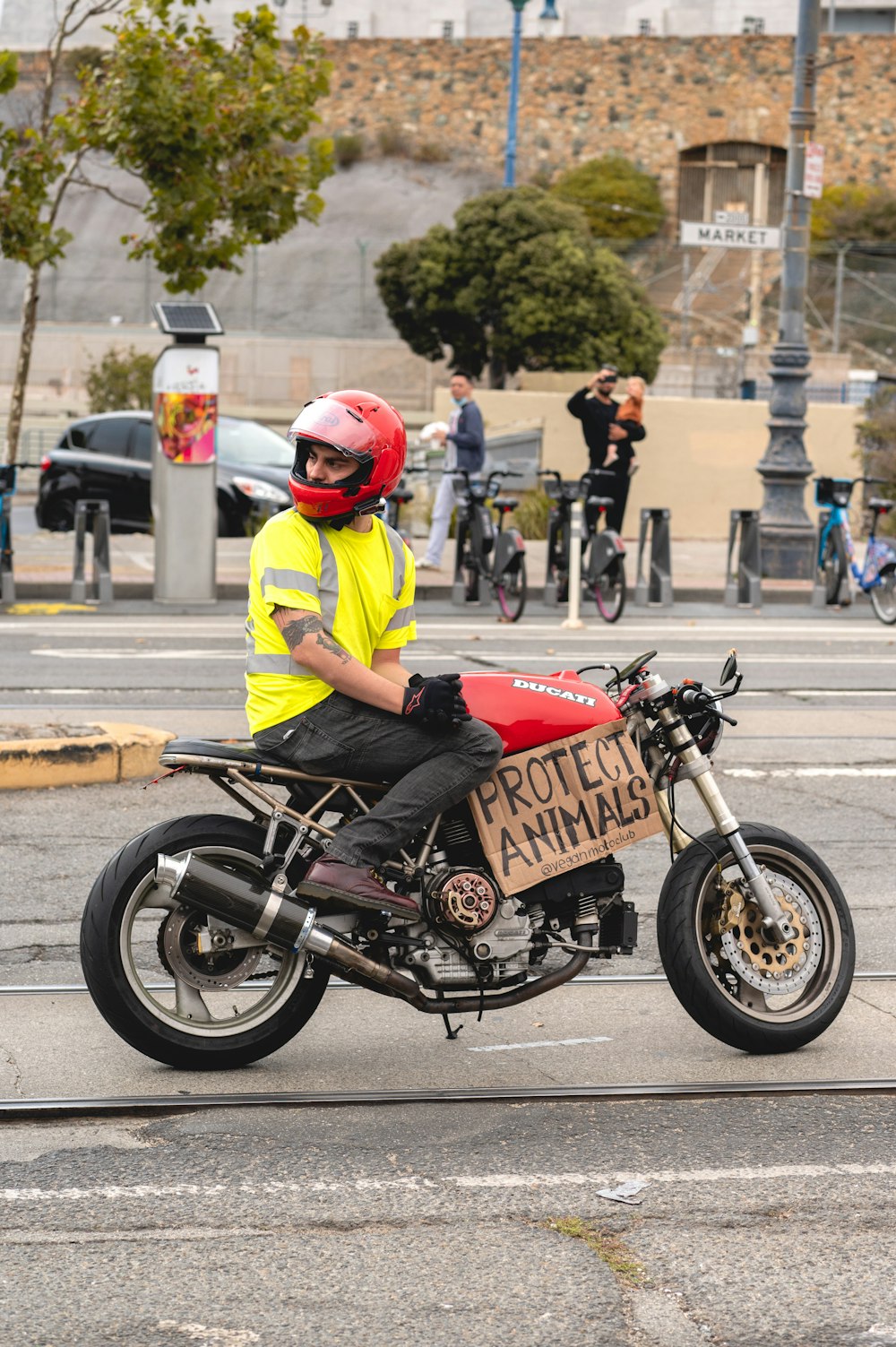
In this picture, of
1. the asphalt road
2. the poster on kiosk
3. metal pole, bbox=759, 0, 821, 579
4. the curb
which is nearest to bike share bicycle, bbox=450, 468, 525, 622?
the poster on kiosk

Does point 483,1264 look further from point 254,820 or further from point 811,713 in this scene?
point 811,713

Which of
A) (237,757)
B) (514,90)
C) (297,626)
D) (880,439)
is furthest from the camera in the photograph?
(514,90)

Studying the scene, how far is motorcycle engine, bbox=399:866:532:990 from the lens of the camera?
15.5 ft

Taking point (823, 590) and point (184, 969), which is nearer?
point (184, 969)

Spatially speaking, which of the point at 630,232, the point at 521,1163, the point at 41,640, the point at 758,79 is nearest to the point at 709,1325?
the point at 521,1163

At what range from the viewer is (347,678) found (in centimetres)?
466

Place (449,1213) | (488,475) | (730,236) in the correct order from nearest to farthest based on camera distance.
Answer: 1. (449,1213)
2. (488,475)
3. (730,236)

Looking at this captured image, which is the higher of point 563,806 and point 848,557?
point 563,806

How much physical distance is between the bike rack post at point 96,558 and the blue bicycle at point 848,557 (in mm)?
6661

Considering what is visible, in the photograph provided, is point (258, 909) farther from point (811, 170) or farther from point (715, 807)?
point (811, 170)

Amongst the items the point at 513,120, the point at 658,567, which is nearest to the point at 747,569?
the point at 658,567

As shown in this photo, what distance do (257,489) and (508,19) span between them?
72100 mm

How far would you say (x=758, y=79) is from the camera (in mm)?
79938

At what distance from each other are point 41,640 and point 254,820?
9595 millimetres
